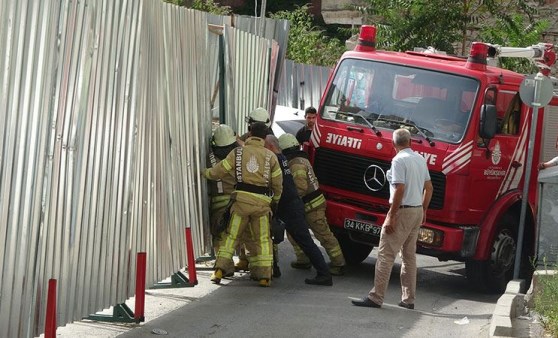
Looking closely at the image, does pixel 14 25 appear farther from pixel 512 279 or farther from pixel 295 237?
pixel 512 279

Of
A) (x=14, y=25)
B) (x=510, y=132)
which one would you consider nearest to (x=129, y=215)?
(x=14, y=25)

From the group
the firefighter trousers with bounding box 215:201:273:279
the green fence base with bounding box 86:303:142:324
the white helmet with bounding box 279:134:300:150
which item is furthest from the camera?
the white helmet with bounding box 279:134:300:150

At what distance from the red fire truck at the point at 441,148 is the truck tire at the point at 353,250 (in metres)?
0.27

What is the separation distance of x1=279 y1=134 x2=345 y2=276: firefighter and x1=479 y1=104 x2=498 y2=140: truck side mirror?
1896 millimetres

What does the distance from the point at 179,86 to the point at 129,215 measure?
2.01 m

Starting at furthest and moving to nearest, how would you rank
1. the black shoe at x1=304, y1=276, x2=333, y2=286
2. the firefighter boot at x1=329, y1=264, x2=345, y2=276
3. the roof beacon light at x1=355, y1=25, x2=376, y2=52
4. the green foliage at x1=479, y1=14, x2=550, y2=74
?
the green foliage at x1=479, y1=14, x2=550, y2=74, the roof beacon light at x1=355, y1=25, x2=376, y2=52, the firefighter boot at x1=329, y1=264, x2=345, y2=276, the black shoe at x1=304, y1=276, x2=333, y2=286

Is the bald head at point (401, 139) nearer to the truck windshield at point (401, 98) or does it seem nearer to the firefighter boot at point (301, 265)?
the truck windshield at point (401, 98)

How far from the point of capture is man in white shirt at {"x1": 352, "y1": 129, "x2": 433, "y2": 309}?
1132 centimetres

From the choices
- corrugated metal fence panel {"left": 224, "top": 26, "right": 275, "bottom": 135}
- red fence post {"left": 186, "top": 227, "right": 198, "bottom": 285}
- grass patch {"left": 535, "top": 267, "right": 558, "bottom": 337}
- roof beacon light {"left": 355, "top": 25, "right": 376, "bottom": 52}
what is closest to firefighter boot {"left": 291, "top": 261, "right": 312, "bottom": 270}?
corrugated metal fence panel {"left": 224, "top": 26, "right": 275, "bottom": 135}

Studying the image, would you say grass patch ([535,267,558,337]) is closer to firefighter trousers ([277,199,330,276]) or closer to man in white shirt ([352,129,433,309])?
man in white shirt ([352,129,433,309])

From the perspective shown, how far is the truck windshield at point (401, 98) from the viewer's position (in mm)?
13117

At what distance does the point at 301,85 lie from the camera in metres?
25.3

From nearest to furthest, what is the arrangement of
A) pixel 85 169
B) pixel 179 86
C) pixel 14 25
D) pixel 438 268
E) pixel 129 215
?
pixel 14 25 < pixel 85 169 < pixel 129 215 < pixel 179 86 < pixel 438 268

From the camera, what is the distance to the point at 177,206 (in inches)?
445
